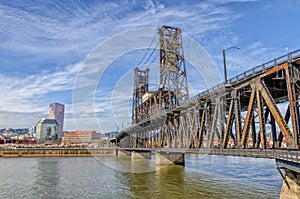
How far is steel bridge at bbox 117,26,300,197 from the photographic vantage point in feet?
73.5

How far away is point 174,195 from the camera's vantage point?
28094 millimetres

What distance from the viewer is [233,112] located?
3006 cm

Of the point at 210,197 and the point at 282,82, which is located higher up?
the point at 282,82

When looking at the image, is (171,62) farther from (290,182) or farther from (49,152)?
(49,152)

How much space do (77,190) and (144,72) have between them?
103514mm

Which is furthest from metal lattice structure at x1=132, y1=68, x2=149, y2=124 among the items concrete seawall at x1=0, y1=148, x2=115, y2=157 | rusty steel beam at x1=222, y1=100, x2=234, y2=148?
rusty steel beam at x1=222, y1=100, x2=234, y2=148

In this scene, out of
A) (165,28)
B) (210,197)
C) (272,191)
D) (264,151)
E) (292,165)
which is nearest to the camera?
(292,165)

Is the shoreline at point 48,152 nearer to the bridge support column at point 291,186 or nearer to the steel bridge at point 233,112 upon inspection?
the steel bridge at point 233,112

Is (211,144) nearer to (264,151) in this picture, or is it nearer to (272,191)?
(272,191)

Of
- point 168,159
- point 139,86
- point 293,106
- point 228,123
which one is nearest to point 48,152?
point 139,86

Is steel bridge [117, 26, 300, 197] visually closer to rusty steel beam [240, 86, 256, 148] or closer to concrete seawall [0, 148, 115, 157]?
rusty steel beam [240, 86, 256, 148]

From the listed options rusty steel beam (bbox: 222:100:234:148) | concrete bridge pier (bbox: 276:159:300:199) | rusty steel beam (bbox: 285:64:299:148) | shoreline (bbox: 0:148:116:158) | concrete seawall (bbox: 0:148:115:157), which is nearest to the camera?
concrete bridge pier (bbox: 276:159:300:199)

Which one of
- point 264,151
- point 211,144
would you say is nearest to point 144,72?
point 211,144

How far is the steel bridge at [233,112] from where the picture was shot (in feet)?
73.5
